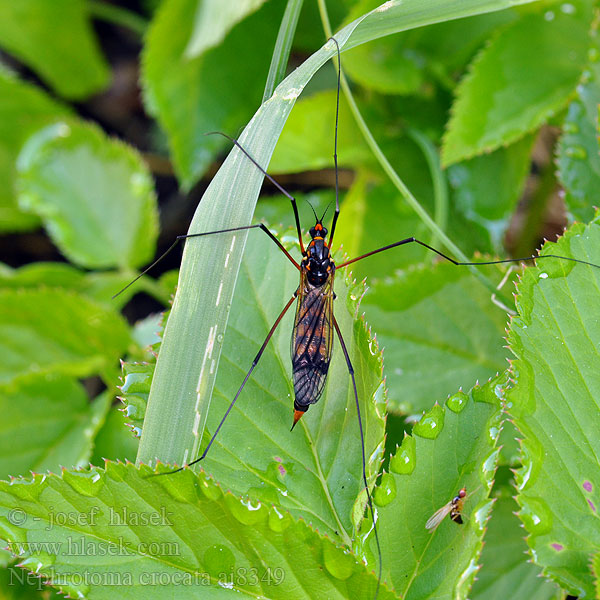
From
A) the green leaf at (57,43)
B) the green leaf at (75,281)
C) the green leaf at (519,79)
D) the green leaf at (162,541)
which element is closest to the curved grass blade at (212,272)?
the green leaf at (162,541)

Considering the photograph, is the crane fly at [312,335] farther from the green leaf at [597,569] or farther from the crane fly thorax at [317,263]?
the green leaf at [597,569]

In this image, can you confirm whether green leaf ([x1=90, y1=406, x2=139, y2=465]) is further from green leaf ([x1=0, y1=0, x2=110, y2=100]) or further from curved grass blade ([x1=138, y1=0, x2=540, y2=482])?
green leaf ([x1=0, y1=0, x2=110, y2=100])

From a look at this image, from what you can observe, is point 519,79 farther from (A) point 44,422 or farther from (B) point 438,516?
(A) point 44,422

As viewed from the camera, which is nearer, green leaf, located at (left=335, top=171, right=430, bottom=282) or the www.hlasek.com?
the www.hlasek.com

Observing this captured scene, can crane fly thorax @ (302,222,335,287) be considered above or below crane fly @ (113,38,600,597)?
above

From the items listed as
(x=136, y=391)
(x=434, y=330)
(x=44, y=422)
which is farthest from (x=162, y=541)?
(x=44, y=422)

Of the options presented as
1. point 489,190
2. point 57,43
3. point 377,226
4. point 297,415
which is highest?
point 57,43

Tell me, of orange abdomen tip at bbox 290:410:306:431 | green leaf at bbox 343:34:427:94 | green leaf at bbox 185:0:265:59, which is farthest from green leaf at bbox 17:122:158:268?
orange abdomen tip at bbox 290:410:306:431
